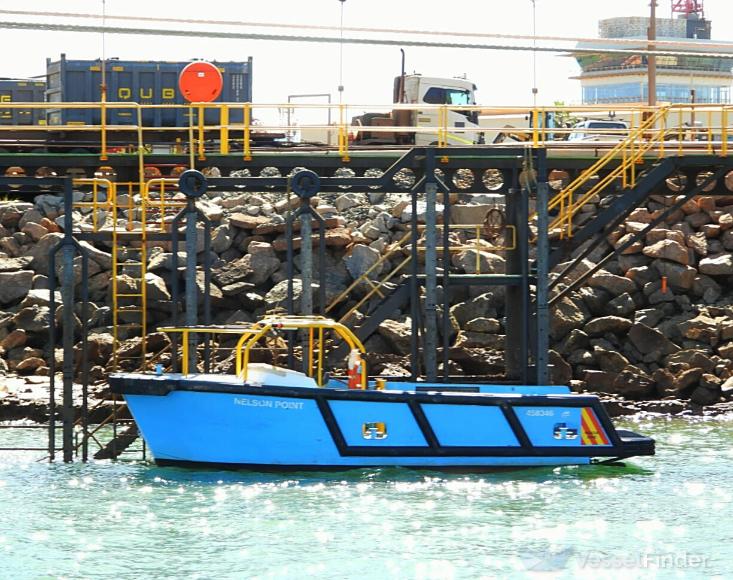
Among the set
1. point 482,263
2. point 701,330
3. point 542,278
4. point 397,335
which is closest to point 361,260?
point 482,263

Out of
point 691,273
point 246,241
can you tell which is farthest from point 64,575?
point 691,273

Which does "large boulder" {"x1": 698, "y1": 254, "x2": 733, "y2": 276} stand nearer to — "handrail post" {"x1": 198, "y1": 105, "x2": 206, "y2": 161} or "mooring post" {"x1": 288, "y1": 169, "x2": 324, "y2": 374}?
"mooring post" {"x1": 288, "y1": 169, "x2": 324, "y2": 374}

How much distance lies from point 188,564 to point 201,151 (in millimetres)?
8887

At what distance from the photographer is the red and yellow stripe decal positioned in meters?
22.4

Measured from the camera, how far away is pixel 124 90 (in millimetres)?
35906

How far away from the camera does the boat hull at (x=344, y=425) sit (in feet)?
70.6

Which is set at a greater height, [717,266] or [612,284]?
[717,266]

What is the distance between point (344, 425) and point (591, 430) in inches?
144

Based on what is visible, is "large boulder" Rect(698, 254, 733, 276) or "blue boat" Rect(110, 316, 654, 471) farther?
"large boulder" Rect(698, 254, 733, 276)

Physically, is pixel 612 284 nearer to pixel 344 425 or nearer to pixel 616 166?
pixel 616 166

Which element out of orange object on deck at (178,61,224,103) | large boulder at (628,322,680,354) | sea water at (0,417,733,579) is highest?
orange object on deck at (178,61,224,103)

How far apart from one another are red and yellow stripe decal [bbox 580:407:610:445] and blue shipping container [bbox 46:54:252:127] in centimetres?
1580

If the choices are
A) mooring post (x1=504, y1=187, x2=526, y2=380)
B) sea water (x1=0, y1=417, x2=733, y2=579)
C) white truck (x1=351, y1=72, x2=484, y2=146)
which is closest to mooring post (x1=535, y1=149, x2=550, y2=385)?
mooring post (x1=504, y1=187, x2=526, y2=380)

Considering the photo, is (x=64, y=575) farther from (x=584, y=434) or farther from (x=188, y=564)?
(x=584, y=434)
